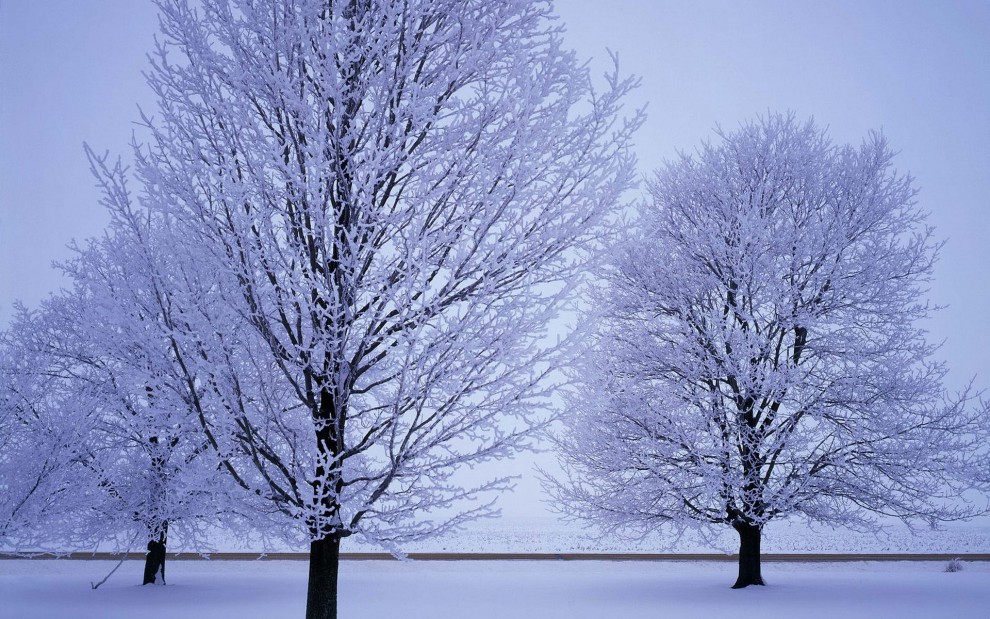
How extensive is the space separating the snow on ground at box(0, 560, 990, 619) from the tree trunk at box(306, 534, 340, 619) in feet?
16.2

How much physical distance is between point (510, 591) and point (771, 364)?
6599 millimetres

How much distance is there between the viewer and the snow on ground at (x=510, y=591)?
428 inches

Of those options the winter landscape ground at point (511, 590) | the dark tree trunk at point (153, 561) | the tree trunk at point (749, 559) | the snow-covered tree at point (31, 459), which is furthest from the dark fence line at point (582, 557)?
the snow-covered tree at point (31, 459)

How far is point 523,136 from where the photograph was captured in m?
5.57

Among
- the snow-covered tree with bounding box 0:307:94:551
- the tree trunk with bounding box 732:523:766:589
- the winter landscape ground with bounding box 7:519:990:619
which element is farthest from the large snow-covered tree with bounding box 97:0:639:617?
the tree trunk with bounding box 732:523:766:589

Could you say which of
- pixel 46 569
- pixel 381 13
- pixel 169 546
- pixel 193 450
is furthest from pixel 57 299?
pixel 381 13

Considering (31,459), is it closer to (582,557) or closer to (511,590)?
(511,590)

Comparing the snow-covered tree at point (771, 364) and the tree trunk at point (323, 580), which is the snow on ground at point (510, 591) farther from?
the tree trunk at point (323, 580)

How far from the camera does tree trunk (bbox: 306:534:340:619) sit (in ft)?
19.6

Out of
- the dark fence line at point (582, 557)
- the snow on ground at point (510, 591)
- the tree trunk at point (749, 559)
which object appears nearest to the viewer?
the snow on ground at point (510, 591)

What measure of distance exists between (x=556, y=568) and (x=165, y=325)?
15156mm

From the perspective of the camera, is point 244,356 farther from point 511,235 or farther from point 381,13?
point 381,13

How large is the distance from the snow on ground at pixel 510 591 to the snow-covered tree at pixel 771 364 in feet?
4.79

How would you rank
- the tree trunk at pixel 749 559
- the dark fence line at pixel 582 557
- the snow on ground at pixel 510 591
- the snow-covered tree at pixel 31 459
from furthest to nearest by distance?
the dark fence line at pixel 582 557 < the tree trunk at pixel 749 559 < the snow on ground at pixel 510 591 < the snow-covered tree at pixel 31 459
